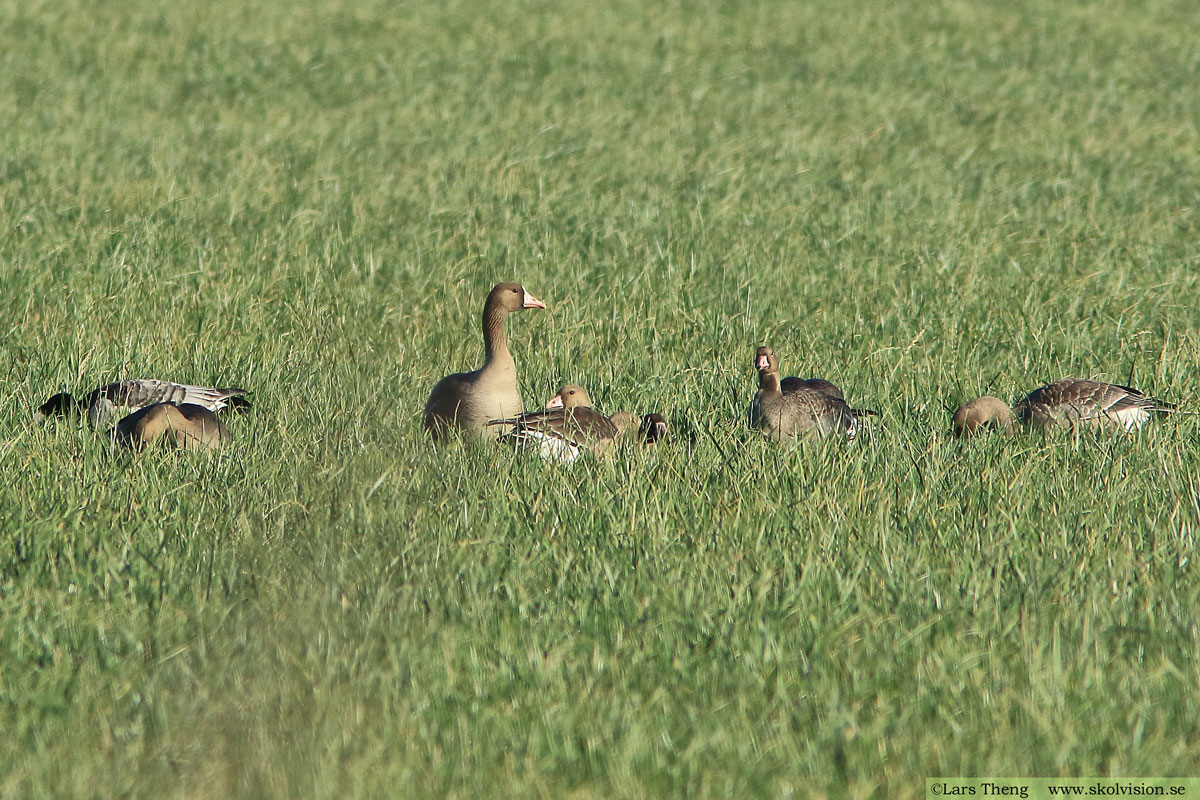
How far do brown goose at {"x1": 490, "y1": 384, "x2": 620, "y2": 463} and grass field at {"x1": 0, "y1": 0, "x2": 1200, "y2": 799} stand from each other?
7.2 inches

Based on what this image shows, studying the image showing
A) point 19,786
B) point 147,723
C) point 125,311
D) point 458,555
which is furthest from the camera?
point 125,311

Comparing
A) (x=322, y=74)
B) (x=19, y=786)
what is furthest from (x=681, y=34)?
(x=19, y=786)

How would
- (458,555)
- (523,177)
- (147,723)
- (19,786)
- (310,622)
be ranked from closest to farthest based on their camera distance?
(19,786) → (147,723) → (310,622) → (458,555) → (523,177)

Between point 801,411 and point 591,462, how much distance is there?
1.45 metres

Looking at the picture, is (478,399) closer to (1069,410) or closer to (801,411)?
(801,411)

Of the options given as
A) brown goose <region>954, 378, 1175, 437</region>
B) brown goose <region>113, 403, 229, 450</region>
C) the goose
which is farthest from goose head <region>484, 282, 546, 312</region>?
brown goose <region>954, 378, 1175, 437</region>

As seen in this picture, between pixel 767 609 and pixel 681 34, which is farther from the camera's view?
pixel 681 34

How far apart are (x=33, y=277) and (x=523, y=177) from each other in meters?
5.92

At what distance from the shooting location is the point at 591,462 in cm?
638

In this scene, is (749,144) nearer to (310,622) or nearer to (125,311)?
(125,311)

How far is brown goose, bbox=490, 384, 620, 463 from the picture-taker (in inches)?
255

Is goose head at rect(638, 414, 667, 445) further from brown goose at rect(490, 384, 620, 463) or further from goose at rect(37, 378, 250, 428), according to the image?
goose at rect(37, 378, 250, 428)

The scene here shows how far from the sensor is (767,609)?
4.60m

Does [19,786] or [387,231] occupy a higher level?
[387,231]
